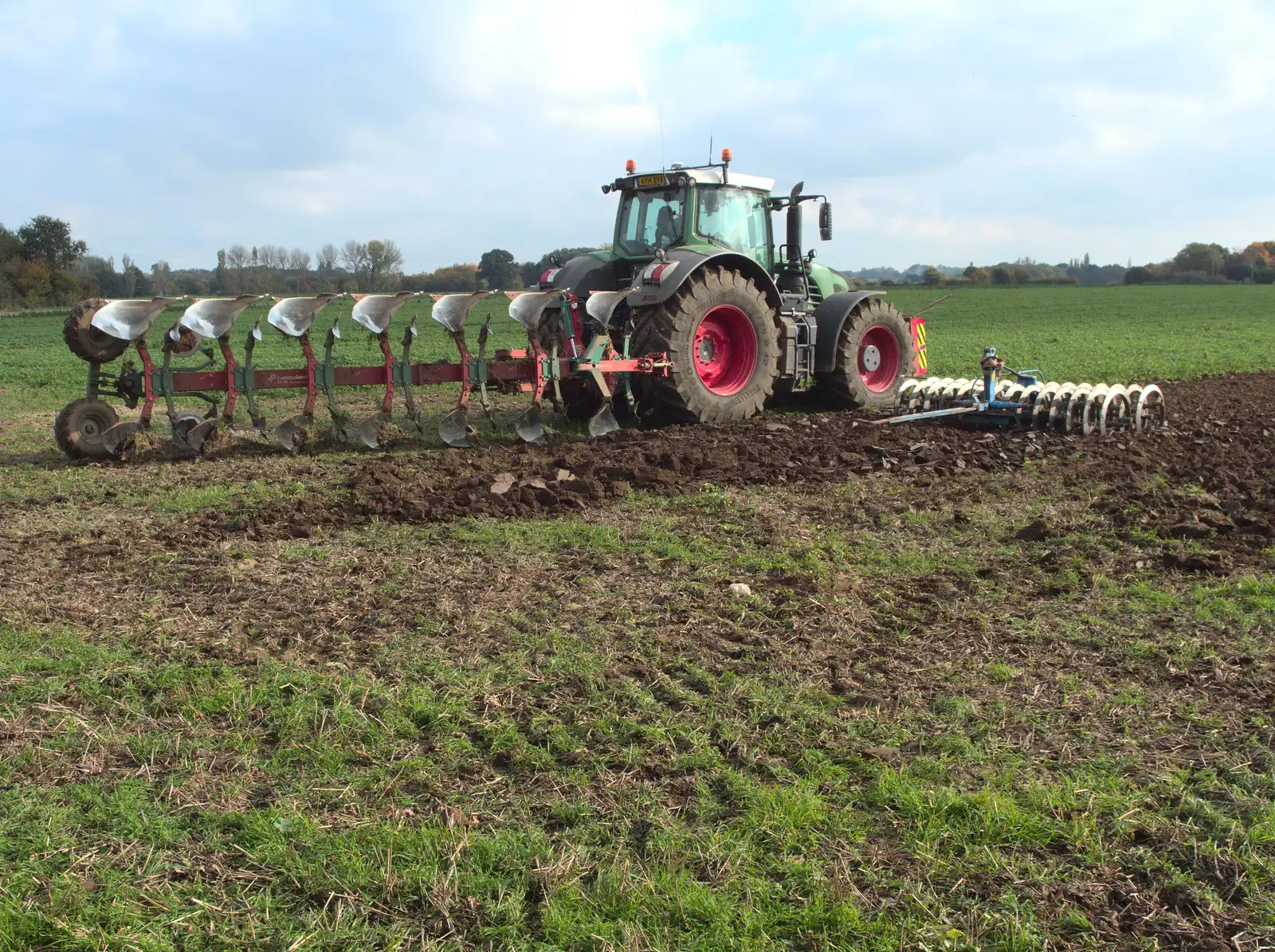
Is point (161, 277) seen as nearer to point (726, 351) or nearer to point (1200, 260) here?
point (726, 351)

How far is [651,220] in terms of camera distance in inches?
397

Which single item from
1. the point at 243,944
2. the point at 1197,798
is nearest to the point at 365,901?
the point at 243,944

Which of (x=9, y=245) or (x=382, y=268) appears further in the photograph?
(x=9, y=245)

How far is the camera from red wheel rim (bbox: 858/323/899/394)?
1107 cm

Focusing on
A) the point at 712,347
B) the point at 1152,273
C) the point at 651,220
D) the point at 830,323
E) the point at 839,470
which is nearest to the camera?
the point at 839,470

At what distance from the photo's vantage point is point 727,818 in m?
2.81

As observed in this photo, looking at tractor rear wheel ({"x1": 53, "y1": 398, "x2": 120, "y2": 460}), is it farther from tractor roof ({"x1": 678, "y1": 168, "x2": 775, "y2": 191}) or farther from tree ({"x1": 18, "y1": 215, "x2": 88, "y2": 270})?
tree ({"x1": 18, "y1": 215, "x2": 88, "y2": 270})

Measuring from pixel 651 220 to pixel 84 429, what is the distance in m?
5.42

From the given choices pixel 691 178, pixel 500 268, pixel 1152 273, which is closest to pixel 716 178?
pixel 691 178

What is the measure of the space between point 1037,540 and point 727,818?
3395 mm

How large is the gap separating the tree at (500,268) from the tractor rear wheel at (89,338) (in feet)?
38.8

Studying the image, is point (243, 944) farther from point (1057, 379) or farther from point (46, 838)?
point (1057, 379)

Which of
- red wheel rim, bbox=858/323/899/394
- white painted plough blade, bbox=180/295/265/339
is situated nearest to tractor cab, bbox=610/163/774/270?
red wheel rim, bbox=858/323/899/394

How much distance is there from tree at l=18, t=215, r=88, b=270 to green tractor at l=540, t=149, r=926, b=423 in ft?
179
